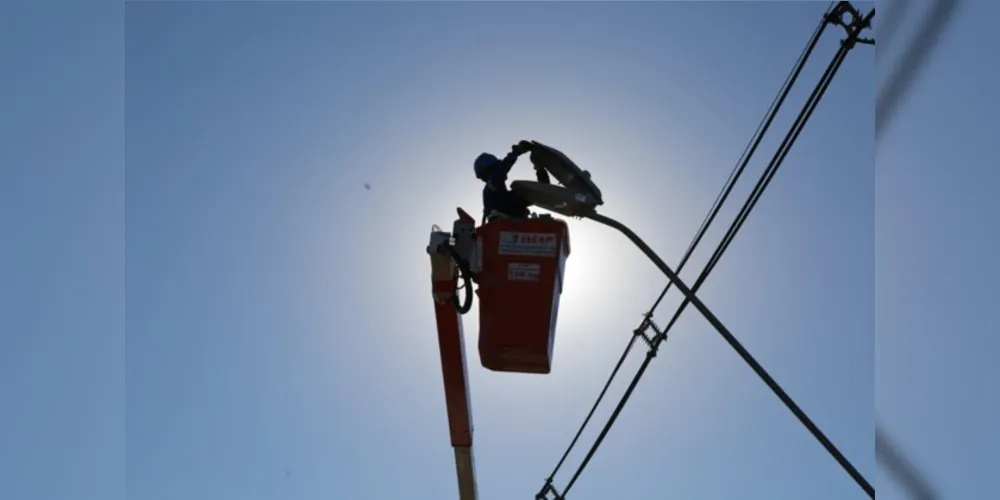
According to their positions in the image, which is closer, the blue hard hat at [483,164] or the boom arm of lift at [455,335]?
the boom arm of lift at [455,335]

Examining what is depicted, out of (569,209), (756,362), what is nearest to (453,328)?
(569,209)

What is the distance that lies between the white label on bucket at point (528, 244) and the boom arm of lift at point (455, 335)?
194mm

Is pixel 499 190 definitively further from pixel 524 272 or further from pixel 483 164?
pixel 524 272

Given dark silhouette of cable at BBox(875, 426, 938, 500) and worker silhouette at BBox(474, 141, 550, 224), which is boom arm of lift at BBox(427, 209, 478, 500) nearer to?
worker silhouette at BBox(474, 141, 550, 224)

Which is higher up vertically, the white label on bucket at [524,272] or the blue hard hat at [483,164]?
the blue hard hat at [483,164]

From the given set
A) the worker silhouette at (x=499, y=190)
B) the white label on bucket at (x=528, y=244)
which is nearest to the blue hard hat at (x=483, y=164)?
the worker silhouette at (x=499, y=190)

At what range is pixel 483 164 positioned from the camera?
539 centimetres

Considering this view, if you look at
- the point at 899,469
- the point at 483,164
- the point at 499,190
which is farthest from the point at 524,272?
the point at 899,469

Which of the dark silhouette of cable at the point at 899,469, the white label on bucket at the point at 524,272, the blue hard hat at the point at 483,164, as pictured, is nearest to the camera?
the dark silhouette of cable at the point at 899,469

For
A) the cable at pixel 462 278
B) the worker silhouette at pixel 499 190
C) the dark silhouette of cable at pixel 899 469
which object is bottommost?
the dark silhouette of cable at pixel 899 469

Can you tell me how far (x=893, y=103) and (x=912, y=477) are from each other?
0.40 m

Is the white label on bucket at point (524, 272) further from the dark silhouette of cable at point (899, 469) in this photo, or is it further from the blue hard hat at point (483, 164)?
the dark silhouette of cable at point (899, 469)

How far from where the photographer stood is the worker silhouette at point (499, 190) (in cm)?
527

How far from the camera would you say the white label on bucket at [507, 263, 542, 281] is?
5.10 metres
